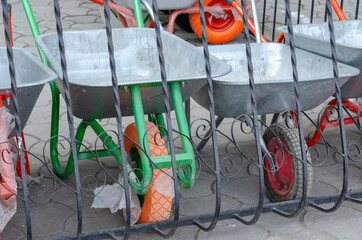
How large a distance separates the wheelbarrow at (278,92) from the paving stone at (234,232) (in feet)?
0.71

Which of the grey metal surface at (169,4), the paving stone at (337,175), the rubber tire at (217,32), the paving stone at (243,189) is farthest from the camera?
the rubber tire at (217,32)

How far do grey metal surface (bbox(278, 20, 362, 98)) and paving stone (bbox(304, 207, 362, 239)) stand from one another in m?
0.54

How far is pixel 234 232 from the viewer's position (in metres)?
2.26

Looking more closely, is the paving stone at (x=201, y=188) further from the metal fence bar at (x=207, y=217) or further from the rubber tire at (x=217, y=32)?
the rubber tire at (x=217, y=32)

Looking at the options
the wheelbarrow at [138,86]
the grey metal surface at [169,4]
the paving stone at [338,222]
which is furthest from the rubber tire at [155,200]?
the grey metal surface at [169,4]

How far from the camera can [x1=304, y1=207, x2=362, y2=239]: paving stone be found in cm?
226

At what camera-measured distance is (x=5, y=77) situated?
7.43 feet

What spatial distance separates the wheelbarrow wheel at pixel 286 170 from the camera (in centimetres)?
229

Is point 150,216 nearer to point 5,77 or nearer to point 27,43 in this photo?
point 5,77

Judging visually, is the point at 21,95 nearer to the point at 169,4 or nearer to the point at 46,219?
the point at 46,219

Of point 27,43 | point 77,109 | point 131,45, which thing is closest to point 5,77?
point 77,109

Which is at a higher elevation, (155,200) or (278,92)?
(278,92)

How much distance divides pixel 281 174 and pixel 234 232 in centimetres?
38

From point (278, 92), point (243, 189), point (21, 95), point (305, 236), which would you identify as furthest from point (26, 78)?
point (305, 236)
